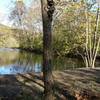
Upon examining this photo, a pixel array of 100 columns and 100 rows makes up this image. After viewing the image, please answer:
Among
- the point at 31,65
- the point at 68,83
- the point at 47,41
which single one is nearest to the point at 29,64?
the point at 31,65

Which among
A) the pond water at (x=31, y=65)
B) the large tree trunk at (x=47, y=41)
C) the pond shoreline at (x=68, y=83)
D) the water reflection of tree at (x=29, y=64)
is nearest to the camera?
the large tree trunk at (x=47, y=41)

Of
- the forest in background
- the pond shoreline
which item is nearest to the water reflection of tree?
the forest in background

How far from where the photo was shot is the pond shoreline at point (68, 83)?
27.2ft

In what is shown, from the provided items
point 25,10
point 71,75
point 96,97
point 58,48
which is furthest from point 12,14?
point 96,97

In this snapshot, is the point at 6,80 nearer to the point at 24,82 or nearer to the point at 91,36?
the point at 24,82

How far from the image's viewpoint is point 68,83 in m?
9.48

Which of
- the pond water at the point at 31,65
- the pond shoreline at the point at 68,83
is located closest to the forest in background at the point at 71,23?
the pond water at the point at 31,65

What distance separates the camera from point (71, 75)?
11.1 metres

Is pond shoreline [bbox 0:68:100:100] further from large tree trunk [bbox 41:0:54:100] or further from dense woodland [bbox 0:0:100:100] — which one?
large tree trunk [bbox 41:0:54:100]

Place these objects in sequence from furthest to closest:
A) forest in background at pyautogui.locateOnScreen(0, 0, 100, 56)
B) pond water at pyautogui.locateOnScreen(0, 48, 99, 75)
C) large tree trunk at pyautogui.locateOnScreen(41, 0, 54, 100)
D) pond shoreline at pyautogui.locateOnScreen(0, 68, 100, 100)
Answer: pond water at pyautogui.locateOnScreen(0, 48, 99, 75) < forest in background at pyautogui.locateOnScreen(0, 0, 100, 56) < pond shoreline at pyautogui.locateOnScreen(0, 68, 100, 100) < large tree trunk at pyautogui.locateOnScreen(41, 0, 54, 100)

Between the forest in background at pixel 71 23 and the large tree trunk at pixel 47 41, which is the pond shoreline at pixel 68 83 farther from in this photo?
the forest in background at pixel 71 23

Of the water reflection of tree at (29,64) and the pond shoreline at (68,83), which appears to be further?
the water reflection of tree at (29,64)

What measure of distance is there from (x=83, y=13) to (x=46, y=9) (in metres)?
17.8

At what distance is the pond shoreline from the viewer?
829 cm
